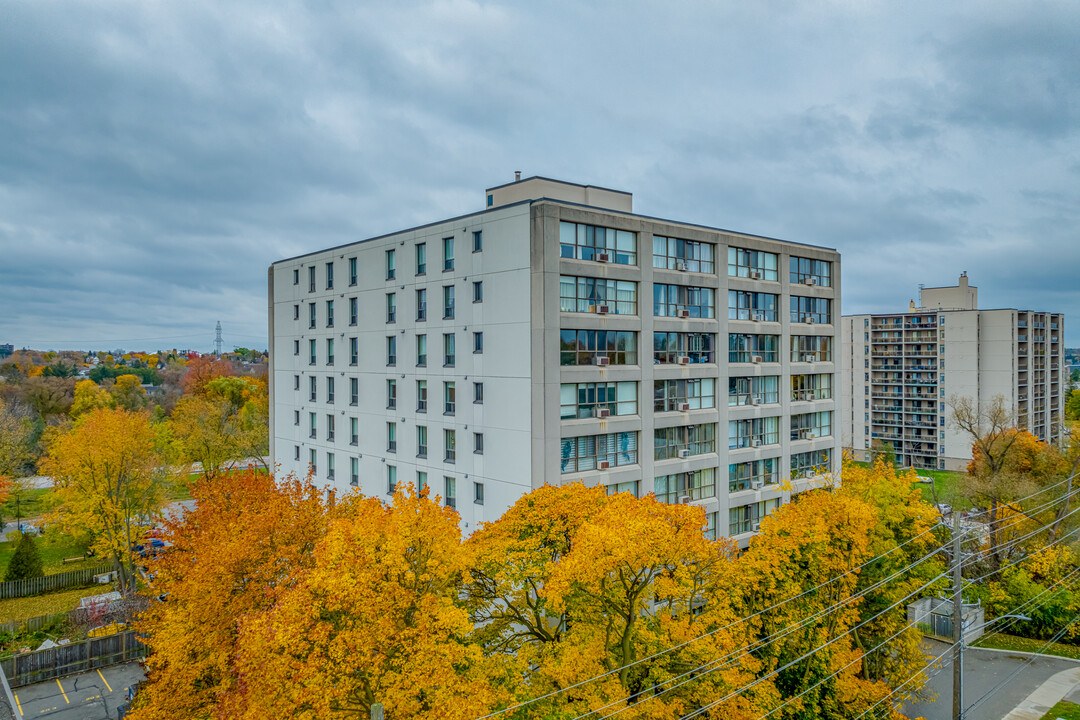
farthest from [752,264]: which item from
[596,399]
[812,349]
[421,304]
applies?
[421,304]

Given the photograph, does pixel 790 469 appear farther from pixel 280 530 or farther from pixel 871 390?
pixel 871 390

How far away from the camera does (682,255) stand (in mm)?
37125

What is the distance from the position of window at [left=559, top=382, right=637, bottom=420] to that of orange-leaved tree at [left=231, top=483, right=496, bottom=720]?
1298 cm

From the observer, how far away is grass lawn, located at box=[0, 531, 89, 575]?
171ft

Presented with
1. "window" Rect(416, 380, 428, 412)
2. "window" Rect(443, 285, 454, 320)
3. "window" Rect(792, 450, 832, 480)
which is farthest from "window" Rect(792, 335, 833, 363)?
"window" Rect(416, 380, 428, 412)

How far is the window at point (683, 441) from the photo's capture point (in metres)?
35.8

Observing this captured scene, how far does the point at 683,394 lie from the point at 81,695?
35.0 meters

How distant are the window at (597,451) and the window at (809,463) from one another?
15.1 meters

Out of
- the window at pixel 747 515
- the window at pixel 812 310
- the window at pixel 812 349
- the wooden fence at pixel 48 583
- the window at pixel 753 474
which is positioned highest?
the window at pixel 812 310

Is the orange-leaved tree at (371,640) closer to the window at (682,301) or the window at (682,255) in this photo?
the window at (682,301)

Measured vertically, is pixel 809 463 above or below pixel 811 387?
below

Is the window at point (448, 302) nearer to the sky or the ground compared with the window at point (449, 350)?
nearer to the sky

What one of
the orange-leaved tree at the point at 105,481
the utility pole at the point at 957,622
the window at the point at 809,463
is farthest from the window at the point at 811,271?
the orange-leaved tree at the point at 105,481

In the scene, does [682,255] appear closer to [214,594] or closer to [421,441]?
[421,441]
